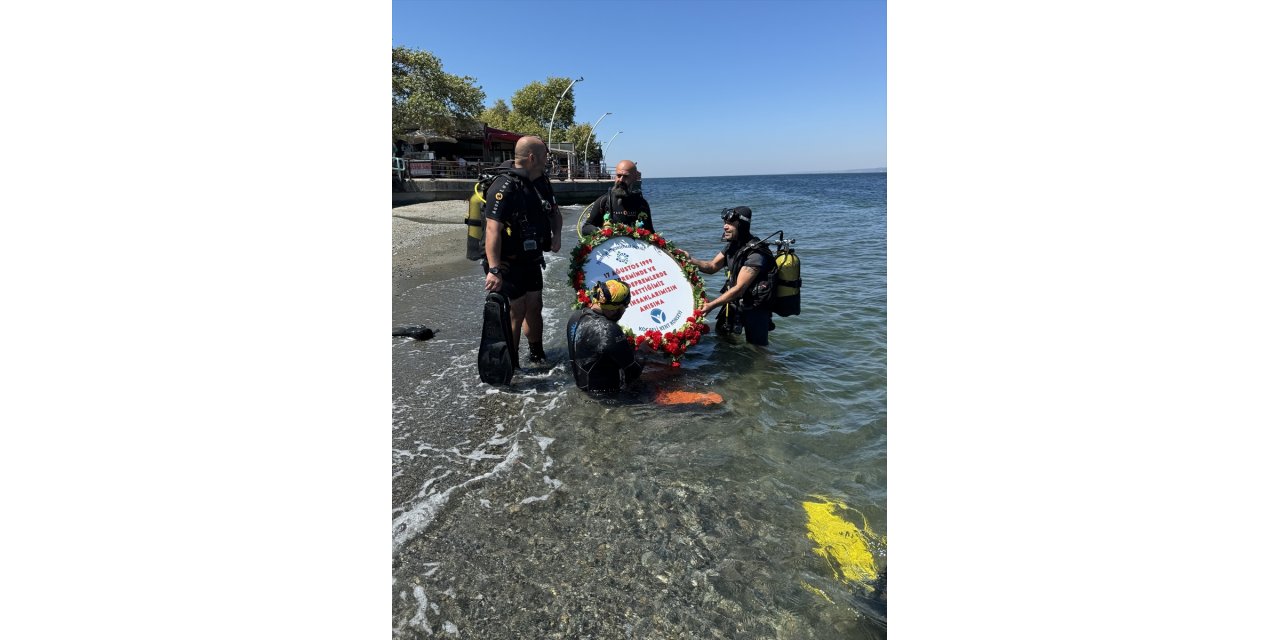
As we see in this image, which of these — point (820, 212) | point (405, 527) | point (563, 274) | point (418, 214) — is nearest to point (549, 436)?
point (405, 527)

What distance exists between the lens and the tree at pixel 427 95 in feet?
118

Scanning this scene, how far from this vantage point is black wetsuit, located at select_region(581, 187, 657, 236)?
20.2 feet

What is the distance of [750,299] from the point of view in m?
6.09

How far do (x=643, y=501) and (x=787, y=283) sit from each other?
336 centimetres

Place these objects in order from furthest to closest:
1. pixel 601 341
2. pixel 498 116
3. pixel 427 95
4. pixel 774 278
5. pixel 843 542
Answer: pixel 498 116 → pixel 427 95 → pixel 774 278 → pixel 601 341 → pixel 843 542

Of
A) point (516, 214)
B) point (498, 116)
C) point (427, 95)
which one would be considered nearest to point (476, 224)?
point (516, 214)

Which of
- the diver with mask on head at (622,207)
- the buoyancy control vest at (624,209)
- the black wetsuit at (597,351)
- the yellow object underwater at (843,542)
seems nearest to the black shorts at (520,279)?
the black wetsuit at (597,351)

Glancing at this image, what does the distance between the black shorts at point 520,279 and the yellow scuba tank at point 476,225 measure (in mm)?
366

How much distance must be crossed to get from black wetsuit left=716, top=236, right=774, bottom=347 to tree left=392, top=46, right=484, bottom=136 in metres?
35.5

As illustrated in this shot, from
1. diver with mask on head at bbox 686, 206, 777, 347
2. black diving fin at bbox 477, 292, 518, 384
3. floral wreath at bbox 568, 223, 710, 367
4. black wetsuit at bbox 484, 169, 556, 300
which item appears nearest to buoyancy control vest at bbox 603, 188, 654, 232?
floral wreath at bbox 568, 223, 710, 367

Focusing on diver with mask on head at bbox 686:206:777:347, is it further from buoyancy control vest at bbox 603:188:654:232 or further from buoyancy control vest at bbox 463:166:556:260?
buoyancy control vest at bbox 463:166:556:260

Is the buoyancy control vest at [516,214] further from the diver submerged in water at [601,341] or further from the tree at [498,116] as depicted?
the tree at [498,116]

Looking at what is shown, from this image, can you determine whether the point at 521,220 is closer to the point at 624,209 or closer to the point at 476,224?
the point at 476,224

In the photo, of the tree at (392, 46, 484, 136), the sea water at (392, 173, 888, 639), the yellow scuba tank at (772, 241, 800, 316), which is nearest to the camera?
the sea water at (392, 173, 888, 639)
